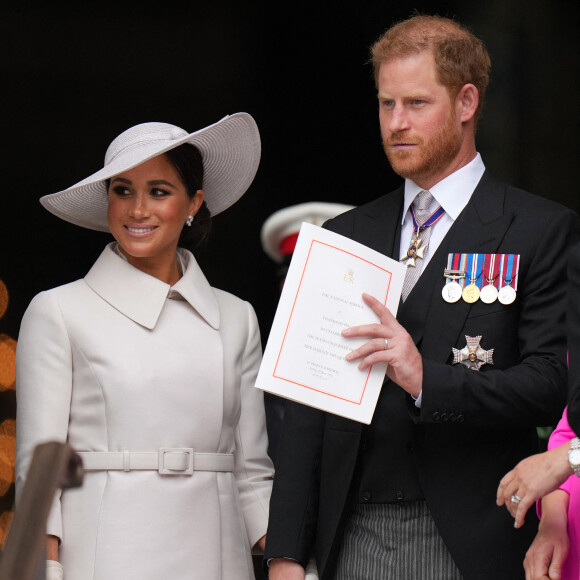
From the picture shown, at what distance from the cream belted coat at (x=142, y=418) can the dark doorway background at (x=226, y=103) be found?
244 centimetres

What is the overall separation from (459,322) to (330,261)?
36 cm

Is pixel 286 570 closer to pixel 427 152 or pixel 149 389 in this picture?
pixel 149 389

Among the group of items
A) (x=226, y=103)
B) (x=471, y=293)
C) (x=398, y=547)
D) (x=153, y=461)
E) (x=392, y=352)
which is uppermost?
(x=226, y=103)

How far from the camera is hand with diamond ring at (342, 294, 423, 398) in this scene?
112 inches

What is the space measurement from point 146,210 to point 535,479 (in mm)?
1414

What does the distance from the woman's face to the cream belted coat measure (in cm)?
8

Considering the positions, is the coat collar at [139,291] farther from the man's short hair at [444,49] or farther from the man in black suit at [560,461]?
the man in black suit at [560,461]

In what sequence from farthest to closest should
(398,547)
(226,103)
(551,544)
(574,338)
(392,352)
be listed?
(226,103)
(398,547)
(392,352)
(551,544)
(574,338)

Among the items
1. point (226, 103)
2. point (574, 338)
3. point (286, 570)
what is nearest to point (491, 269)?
point (574, 338)

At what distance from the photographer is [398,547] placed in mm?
2961

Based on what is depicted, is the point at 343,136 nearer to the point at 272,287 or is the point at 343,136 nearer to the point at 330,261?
the point at 272,287

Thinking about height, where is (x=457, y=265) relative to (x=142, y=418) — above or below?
above

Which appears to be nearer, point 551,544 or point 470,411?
point 551,544

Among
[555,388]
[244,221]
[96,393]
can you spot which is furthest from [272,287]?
[555,388]
